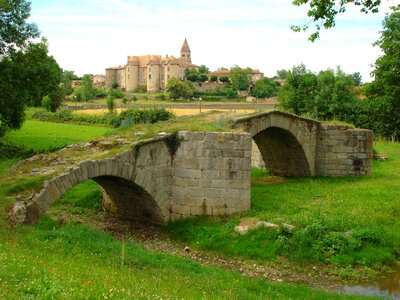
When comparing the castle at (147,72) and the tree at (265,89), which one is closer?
the tree at (265,89)

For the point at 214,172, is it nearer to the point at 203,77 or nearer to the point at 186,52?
the point at 203,77

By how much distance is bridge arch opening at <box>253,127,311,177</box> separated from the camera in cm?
2066

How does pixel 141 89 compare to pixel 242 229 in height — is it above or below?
above

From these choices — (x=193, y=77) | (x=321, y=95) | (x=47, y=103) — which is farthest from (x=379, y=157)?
(x=193, y=77)

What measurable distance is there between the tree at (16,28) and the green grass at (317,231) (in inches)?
539

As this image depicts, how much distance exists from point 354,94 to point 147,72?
8207 centimetres

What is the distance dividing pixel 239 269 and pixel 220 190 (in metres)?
3.09

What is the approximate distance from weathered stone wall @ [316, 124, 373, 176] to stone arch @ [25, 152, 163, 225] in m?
9.83

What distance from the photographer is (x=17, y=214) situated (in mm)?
10047

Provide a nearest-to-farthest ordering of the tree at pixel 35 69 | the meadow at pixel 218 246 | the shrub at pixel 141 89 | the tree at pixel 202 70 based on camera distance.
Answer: the meadow at pixel 218 246 < the tree at pixel 35 69 < the shrub at pixel 141 89 < the tree at pixel 202 70

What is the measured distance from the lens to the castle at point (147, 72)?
381 ft

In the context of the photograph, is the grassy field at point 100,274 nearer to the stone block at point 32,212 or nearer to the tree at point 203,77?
the stone block at point 32,212

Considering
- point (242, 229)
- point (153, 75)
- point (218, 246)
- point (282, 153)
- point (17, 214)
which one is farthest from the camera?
point (153, 75)

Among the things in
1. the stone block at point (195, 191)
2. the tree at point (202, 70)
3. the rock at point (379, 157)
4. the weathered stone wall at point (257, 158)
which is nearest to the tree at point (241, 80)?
the tree at point (202, 70)
